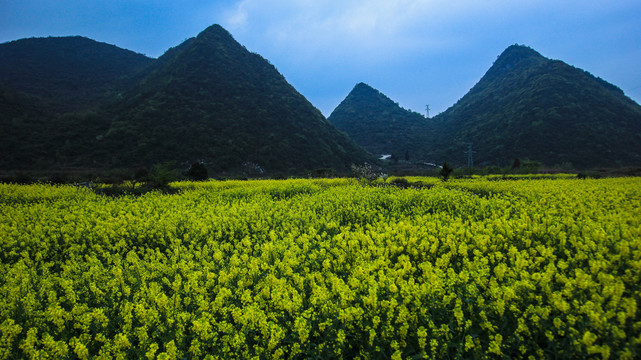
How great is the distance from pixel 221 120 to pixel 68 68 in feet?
181

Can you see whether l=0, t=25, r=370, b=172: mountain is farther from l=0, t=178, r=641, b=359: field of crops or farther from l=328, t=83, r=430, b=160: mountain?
l=0, t=178, r=641, b=359: field of crops

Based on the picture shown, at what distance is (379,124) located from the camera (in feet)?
329

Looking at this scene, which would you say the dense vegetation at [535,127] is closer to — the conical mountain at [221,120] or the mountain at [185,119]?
the mountain at [185,119]

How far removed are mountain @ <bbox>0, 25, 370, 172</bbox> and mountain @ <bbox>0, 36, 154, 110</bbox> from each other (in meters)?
0.58

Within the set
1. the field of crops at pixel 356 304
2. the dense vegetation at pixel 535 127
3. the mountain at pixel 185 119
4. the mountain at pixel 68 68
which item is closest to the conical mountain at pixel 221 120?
the mountain at pixel 185 119

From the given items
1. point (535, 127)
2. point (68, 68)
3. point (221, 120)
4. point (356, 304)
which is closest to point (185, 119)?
point (221, 120)

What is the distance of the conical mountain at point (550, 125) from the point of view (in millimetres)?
47000

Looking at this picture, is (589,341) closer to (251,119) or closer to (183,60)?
(251,119)

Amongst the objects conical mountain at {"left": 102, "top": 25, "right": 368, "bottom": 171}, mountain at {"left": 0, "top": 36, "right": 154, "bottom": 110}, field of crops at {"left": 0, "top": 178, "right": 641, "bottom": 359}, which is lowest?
field of crops at {"left": 0, "top": 178, "right": 641, "bottom": 359}

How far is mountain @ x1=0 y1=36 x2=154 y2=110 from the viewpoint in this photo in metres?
60.0

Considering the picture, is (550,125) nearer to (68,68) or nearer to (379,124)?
(379,124)

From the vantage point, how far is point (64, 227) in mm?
5359

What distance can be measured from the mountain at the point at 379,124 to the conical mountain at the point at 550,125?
995 cm

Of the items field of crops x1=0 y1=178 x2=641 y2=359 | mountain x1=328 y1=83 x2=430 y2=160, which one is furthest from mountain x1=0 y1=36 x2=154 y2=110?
field of crops x1=0 y1=178 x2=641 y2=359
